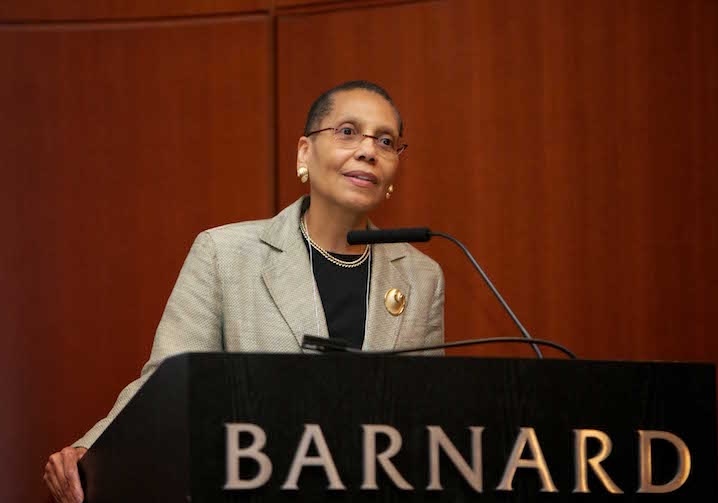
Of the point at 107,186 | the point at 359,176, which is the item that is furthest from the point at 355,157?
the point at 107,186

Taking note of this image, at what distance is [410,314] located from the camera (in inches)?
96.3

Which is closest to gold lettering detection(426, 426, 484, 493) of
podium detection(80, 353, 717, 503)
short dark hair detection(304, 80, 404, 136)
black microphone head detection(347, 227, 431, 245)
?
podium detection(80, 353, 717, 503)

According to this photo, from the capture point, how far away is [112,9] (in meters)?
3.46

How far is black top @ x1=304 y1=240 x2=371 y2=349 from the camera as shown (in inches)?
92.5

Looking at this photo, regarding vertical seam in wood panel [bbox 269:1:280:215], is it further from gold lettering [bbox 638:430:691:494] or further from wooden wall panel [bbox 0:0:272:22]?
gold lettering [bbox 638:430:691:494]

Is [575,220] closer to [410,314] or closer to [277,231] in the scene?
[410,314]

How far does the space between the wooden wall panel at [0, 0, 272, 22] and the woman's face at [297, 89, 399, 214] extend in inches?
46.3

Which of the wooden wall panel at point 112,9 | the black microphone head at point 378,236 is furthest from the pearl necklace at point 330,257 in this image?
the wooden wall panel at point 112,9

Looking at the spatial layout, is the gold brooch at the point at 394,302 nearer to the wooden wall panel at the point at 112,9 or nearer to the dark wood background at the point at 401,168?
the dark wood background at the point at 401,168

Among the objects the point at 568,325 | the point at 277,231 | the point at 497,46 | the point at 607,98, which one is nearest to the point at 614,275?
the point at 568,325

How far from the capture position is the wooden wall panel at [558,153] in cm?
295

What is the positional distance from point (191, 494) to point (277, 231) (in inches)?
45.0

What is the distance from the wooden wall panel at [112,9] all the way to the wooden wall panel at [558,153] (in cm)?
32

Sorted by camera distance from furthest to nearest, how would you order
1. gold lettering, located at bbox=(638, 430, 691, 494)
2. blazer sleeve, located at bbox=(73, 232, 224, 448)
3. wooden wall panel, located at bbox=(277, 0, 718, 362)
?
wooden wall panel, located at bbox=(277, 0, 718, 362), blazer sleeve, located at bbox=(73, 232, 224, 448), gold lettering, located at bbox=(638, 430, 691, 494)
